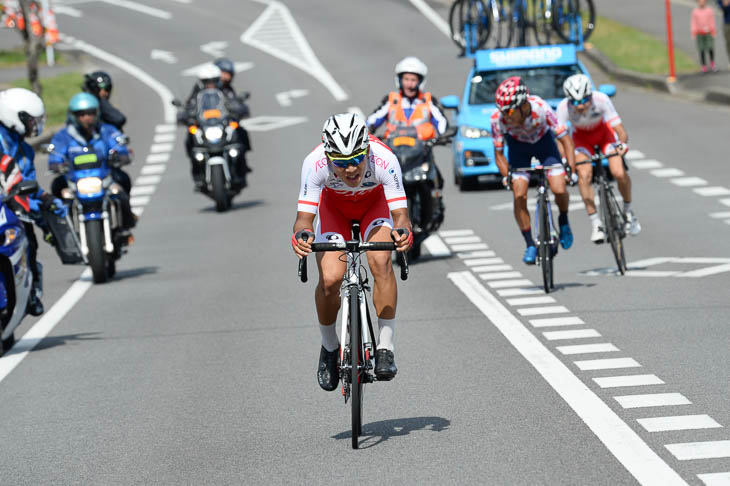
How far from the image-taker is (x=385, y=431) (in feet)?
29.3

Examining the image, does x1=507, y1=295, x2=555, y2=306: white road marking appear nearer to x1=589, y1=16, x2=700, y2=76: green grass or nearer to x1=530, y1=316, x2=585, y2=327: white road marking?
x1=530, y1=316, x2=585, y2=327: white road marking

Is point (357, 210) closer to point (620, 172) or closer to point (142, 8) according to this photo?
point (620, 172)

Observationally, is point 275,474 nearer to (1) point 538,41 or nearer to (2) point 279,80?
(1) point 538,41

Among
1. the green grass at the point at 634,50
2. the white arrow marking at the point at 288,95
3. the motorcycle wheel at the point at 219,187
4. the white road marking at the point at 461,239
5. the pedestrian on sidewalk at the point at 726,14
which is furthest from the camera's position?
the white arrow marking at the point at 288,95

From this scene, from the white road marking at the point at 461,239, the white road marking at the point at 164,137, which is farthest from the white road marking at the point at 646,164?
the white road marking at the point at 164,137

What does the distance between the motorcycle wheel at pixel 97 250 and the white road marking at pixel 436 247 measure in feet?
12.5

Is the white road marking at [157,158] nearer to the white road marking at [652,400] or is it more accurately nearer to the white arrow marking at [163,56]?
the white arrow marking at [163,56]

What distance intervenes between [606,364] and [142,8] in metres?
53.7

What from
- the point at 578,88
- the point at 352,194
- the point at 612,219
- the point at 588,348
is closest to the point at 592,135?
the point at 578,88

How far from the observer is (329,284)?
915 centimetres

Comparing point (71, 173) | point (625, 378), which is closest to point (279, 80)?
point (71, 173)

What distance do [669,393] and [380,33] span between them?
1625 inches

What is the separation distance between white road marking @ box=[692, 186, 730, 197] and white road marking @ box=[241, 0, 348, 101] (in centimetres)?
1666

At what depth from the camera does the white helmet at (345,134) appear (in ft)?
28.3
